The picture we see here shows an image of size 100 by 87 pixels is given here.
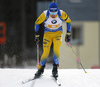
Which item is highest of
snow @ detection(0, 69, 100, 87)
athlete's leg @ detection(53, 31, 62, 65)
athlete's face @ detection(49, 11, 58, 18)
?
athlete's face @ detection(49, 11, 58, 18)

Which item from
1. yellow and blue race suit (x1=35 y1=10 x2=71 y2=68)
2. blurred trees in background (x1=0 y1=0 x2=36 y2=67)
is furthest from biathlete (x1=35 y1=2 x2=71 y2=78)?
blurred trees in background (x1=0 y1=0 x2=36 y2=67)

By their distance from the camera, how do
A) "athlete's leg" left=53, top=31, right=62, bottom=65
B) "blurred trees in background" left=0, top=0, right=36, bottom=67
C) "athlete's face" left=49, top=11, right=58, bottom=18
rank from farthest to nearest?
"blurred trees in background" left=0, top=0, right=36, bottom=67, "athlete's leg" left=53, top=31, right=62, bottom=65, "athlete's face" left=49, top=11, right=58, bottom=18

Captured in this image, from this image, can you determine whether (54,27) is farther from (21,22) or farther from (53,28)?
(21,22)

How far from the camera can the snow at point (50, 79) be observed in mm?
4158

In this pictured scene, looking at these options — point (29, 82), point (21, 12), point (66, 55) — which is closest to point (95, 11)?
point (66, 55)

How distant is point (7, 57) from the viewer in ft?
35.0

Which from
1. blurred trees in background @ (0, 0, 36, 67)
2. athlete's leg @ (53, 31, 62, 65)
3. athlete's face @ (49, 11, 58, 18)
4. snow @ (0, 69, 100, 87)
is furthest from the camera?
blurred trees in background @ (0, 0, 36, 67)

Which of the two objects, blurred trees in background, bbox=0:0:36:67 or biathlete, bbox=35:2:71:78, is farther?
blurred trees in background, bbox=0:0:36:67

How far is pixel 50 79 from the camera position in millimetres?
4492

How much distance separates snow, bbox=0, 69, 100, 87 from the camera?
4158 millimetres

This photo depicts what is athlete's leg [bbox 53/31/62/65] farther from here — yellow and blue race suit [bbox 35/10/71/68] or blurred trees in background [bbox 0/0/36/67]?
blurred trees in background [bbox 0/0/36/67]

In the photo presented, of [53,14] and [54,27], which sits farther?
[54,27]

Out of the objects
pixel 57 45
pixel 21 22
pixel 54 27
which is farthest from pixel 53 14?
pixel 21 22

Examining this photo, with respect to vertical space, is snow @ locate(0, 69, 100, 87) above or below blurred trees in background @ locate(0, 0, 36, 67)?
below
